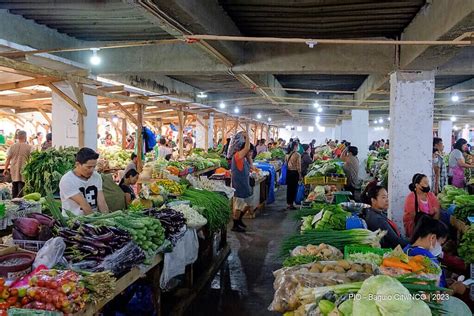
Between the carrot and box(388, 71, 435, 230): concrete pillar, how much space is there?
13.4 feet

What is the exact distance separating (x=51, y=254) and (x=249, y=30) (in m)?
4.44

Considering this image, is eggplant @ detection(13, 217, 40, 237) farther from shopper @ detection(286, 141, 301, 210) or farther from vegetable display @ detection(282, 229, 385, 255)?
shopper @ detection(286, 141, 301, 210)

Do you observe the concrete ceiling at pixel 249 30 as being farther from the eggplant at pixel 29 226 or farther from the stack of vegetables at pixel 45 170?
the eggplant at pixel 29 226

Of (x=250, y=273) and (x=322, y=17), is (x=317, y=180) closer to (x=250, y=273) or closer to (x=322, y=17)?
(x=250, y=273)

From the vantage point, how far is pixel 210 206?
645 centimetres

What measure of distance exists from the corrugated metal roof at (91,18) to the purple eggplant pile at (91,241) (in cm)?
304

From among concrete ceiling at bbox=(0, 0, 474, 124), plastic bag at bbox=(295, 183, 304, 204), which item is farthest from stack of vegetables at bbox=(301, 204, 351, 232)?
plastic bag at bbox=(295, 183, 304, 204)

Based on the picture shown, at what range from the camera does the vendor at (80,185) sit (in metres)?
4.61

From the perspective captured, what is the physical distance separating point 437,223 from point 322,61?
399 centimetres

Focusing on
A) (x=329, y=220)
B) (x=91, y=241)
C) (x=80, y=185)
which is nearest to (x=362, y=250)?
(x=329, y=220)

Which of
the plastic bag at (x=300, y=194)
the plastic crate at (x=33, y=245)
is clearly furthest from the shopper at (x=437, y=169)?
the plastic crate at (x=33, y=245)

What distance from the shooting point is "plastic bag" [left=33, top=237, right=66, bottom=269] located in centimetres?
317

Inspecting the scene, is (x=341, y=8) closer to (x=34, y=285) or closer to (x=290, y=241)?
(x=290, y=241)

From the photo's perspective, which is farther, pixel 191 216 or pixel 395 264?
pixel 191 216
